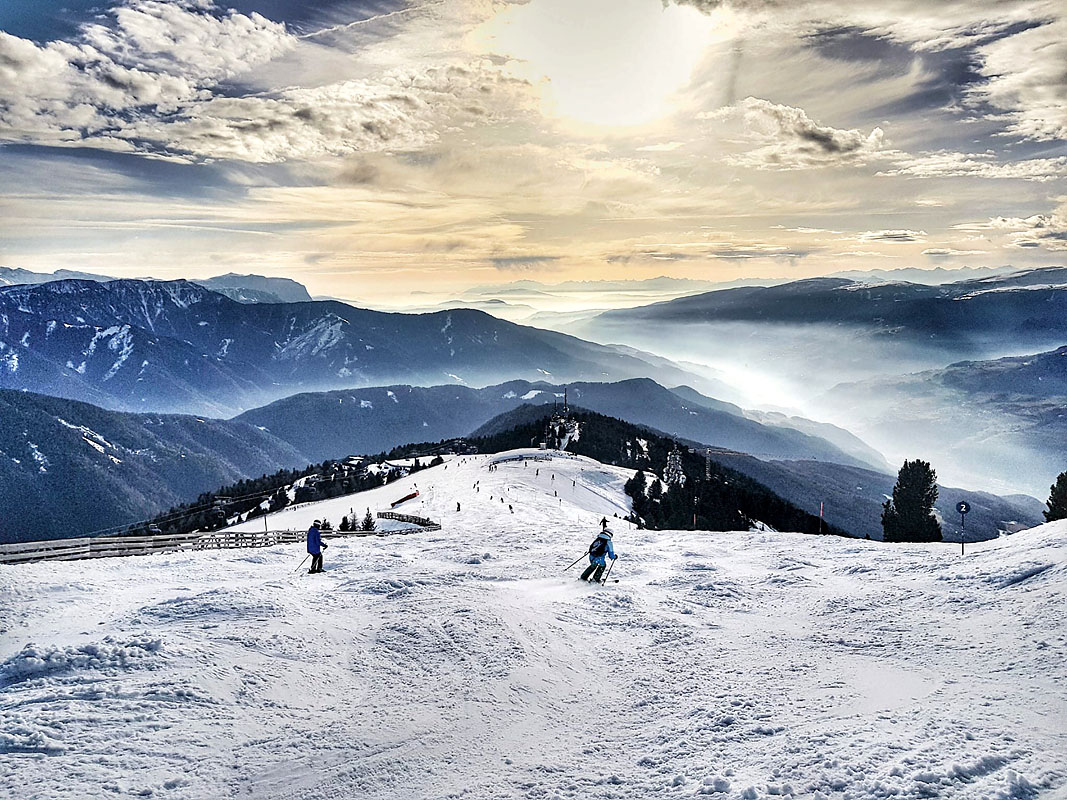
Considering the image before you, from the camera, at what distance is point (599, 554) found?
18.0 meters

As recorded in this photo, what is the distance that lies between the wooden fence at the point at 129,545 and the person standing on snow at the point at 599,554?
15.2m

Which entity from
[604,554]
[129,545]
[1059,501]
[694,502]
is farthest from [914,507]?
[129,545]

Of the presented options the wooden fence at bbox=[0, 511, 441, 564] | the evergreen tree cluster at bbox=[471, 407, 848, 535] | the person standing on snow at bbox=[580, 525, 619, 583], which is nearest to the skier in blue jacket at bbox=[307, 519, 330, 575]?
the person standing on snow at bbox=[580, 525, 619, 583]

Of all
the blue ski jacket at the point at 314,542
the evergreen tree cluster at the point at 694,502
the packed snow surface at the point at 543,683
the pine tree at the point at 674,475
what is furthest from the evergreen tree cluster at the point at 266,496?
the packed snow surface at the point at 543,683

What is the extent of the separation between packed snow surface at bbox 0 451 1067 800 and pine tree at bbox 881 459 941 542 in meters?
40.7

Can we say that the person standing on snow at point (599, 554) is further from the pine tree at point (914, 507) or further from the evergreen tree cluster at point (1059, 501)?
the pine tree at point (914, 507)

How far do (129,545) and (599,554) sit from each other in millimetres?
18666

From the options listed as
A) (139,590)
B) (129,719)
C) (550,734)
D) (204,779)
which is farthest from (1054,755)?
(139,590)

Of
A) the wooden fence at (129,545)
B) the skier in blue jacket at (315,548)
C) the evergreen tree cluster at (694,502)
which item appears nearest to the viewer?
the skier in blue jacket at (315,548)

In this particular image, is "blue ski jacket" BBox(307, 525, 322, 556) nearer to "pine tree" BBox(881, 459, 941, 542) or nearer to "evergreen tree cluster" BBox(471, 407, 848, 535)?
"evergreen tree cluster" BBox(471, 407, 848, 535)

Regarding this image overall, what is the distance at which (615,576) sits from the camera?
1959cm

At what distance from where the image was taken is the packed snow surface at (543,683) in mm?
8008

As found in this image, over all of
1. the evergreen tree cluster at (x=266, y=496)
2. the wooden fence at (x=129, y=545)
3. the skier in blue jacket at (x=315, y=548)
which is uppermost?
the skier in blue jacket at (x=315, y=548)

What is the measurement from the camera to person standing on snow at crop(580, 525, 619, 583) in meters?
17.9
